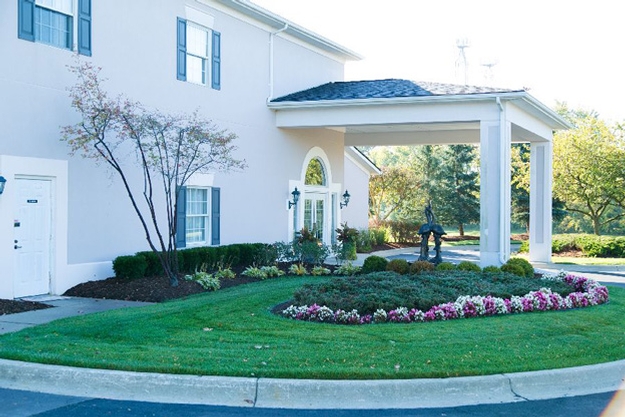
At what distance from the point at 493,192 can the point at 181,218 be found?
7816 millimetres

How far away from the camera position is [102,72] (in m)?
14.9

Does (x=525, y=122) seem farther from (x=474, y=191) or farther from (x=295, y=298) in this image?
(x=474, y=191)

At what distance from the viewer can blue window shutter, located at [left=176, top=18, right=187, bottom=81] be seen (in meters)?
17.3

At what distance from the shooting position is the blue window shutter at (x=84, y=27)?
14219 mm

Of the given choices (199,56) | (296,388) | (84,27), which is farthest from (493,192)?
(296,388)

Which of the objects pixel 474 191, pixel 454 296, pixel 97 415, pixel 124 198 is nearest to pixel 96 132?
pixel 124 198

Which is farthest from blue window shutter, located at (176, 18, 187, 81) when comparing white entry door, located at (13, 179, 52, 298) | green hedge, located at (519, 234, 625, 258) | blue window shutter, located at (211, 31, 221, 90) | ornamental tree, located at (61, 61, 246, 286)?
green hedge, located at (519, 234, 625, 258)

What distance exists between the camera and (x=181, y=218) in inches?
679

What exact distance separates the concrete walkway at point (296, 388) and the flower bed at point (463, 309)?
124 inches

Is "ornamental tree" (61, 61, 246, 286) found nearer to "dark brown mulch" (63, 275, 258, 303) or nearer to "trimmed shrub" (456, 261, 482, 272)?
"dark brown mulch" (63, 275, 258, 303)

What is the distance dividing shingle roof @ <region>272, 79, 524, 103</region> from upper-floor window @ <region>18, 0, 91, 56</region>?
7.66m

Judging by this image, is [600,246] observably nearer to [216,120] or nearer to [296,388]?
[216,120]

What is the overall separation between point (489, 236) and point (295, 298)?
877 centimetres

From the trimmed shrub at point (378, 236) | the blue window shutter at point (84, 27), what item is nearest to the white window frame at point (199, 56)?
the blue window shutter at point (84, 27)
